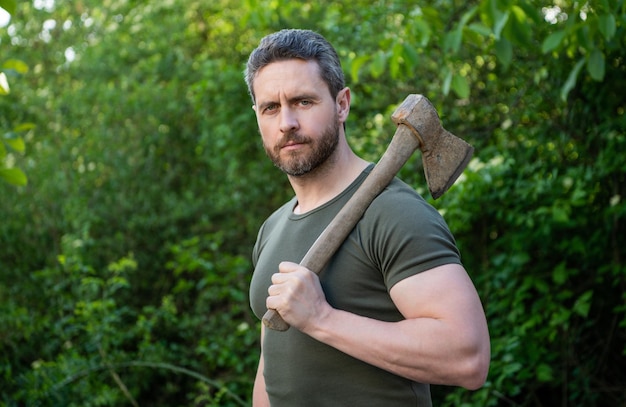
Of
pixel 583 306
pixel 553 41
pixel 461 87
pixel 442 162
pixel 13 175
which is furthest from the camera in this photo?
pixel 583 306

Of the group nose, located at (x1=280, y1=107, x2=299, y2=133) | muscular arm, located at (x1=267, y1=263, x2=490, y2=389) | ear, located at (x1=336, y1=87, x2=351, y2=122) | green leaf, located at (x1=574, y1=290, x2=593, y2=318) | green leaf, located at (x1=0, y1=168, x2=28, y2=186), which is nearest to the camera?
muscular arm, located at (x1=267, y1=263, x2=490, y2=389)

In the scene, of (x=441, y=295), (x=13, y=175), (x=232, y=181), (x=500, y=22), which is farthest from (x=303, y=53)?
(x=232, y=181)

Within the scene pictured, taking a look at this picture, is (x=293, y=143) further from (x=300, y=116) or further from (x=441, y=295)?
(x=441, y=295)

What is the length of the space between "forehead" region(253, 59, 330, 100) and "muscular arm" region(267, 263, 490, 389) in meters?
0.58

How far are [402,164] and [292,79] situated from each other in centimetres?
39

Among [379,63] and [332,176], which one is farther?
[379,63]

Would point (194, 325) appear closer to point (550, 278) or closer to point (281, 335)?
point (550, 278)

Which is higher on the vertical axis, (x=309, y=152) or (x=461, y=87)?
(x=461, y=87)

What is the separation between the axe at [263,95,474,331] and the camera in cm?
194

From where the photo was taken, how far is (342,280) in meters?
1.94

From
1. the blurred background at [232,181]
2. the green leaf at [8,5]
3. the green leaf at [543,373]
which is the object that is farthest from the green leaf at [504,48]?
the green leaf at [8,5]

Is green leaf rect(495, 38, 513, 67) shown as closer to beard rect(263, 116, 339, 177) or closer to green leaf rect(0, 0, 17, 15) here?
beard rect(263, 116, 339, 177)

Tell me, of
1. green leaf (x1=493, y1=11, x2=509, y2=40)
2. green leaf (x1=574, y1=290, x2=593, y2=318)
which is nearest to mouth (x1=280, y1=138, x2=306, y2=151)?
green leaf (x1=493, y1=11, x2=509, y2=40)

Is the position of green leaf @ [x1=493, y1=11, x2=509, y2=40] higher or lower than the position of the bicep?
higher
